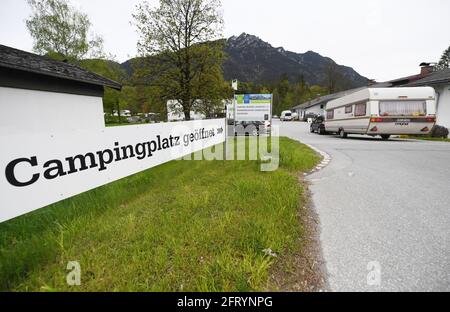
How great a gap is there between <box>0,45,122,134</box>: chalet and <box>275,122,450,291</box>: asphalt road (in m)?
6.81

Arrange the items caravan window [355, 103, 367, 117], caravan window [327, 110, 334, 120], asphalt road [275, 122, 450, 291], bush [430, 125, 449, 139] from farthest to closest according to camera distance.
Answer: caravan window [327, 110, 334, 120]
bush [430, 125, 449, 139]
caravan window [355, 103, 367, 117]
asphalt road [275, 122, 450, 291]

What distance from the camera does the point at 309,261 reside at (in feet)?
6.92

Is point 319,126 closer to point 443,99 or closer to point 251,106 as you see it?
point 443,99

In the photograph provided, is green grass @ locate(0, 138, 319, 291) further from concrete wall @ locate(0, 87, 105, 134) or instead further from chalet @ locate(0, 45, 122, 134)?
chalet @ locate(0, 45, 122, 134)

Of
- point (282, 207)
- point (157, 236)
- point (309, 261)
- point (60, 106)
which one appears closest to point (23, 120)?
point (60, 106)

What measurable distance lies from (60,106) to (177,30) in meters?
10.1

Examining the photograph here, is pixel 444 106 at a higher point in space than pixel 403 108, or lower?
higher

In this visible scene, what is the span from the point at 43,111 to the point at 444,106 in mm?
29546

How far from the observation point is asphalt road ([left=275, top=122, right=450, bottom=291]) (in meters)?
1.88

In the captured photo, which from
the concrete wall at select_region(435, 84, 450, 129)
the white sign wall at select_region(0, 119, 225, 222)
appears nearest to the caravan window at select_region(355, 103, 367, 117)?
the concrete wall at select_region(435, 84, 450, 129)

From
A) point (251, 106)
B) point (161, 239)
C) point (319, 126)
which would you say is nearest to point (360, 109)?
point (319, 126)

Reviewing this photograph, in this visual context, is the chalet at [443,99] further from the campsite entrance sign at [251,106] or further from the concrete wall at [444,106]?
the campsite entrance sign at [251,106]

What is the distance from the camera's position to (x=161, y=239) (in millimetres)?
2529

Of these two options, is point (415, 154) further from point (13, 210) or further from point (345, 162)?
point (13, 210)
